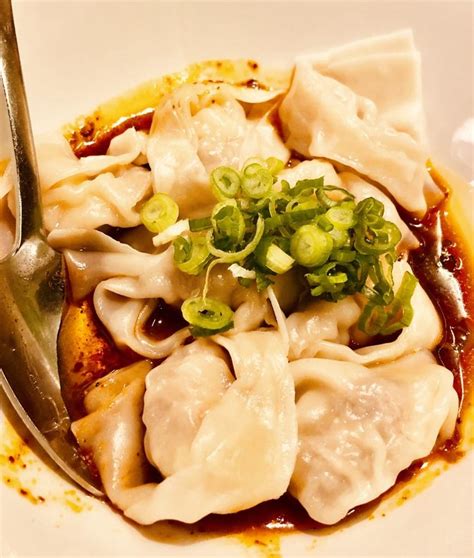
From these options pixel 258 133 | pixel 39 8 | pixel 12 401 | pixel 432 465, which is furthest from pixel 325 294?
pixel 39 8

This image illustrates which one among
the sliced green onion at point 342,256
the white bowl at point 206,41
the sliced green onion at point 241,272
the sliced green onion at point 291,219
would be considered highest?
the white bowl at point 206,41

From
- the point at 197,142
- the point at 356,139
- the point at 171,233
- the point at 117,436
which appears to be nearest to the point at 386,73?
the point at 356,139

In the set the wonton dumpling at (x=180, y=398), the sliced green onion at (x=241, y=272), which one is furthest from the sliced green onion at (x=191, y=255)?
the wonton dumpling at (x=180, y=398)

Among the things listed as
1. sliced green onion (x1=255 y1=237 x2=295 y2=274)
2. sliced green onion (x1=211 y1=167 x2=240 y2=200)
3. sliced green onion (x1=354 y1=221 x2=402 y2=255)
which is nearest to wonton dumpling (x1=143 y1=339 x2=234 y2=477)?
sliced green onion (x1=255 y1=237 x2=295 y2=274)

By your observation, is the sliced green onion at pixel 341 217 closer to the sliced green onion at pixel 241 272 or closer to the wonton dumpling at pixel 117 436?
the sliced green onion at pixel 241 272

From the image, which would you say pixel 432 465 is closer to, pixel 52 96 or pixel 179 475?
pixel 179 475

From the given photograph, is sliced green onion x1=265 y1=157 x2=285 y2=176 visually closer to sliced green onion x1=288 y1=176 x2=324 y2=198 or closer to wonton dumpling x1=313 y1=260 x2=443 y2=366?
sliced green onion x1=288 y1=176 x2=324 y2=198
